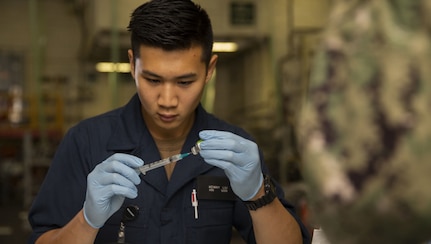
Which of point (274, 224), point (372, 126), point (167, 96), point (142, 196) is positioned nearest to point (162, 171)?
point (142, 196)

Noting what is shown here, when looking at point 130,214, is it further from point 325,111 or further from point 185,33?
point 325,111

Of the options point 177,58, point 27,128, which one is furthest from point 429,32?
point 27,128

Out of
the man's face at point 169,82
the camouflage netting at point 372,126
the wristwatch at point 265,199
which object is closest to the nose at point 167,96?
the man's face at point 169,82

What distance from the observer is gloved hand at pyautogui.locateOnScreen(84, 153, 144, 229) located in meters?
1.10

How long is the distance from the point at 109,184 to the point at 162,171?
25 centimetres

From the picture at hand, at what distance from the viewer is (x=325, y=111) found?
38cm

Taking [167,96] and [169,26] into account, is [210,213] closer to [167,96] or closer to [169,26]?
[167,96]

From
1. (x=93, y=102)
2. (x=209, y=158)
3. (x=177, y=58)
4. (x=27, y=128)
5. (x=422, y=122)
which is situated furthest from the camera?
(x=27, y=128)

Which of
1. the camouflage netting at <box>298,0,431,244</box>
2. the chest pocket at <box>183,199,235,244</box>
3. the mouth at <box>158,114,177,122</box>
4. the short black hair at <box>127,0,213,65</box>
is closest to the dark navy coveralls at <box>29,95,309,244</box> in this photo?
the chest pocket at <box>183,199,235,244</box>

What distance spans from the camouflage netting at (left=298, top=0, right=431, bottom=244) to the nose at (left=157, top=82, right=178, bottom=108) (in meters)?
0.90

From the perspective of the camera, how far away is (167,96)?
126 cm

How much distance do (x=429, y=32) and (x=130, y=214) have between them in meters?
1.04

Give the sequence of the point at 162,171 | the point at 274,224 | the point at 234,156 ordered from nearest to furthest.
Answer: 1. the point at 234,156
2. the point at 274,224
3. the point at 162,171

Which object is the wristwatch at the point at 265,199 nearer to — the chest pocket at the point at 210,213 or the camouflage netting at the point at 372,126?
the chest pocket at the point at 210,213
